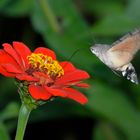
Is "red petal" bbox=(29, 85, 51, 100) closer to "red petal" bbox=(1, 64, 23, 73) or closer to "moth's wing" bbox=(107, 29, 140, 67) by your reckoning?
"red petal" bbox=(1, 64, 23, 73)

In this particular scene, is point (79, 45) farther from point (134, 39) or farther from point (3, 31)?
point (134, 39)

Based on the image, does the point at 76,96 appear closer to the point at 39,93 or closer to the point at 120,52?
the point at 39,93

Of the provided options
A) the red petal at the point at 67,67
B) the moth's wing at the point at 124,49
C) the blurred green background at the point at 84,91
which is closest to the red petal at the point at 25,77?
the red petal at the point at 67,67

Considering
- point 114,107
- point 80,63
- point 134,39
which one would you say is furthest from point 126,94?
point 134,39

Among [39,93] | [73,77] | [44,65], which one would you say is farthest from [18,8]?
[39,93]

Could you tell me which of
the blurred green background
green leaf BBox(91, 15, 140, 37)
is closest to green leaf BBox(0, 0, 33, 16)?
the blurred green background

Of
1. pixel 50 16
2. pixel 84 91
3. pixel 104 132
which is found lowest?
pixel 104 132

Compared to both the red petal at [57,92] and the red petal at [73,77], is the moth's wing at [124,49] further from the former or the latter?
the red petal at [57,92]
